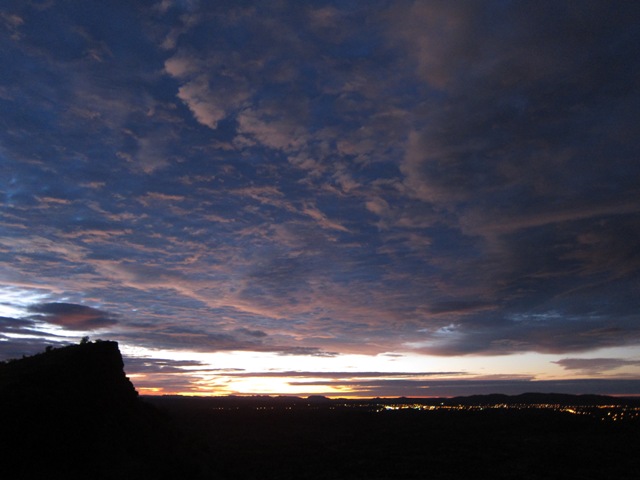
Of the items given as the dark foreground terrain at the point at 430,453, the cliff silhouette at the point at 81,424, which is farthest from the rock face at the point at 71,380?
the dark foreground terrain at the point at 430,453

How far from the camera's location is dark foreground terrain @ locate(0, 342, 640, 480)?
18.8m

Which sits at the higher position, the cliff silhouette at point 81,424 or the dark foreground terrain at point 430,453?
the cliff silhouette at point 81,424

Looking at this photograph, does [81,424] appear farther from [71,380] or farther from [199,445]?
[199,445]

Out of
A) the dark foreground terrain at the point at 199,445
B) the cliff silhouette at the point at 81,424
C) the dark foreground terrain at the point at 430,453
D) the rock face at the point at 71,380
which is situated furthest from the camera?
the dark foreground terrain at the point at 430,453

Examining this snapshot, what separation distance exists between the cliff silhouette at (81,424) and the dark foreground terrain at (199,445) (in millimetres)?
58

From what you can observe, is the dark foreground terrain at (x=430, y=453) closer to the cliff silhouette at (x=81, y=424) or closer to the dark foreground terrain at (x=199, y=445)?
the dark foreground terrain at (x=199, y=445)

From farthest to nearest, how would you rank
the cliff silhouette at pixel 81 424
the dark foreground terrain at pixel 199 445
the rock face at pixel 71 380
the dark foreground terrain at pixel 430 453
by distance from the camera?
the dark foreground terrain at pixel 430 453, the rock face at pixel 71 380, the dark foreground terrain at pixel 199 445, the cliff silhouette at pixel 81 424

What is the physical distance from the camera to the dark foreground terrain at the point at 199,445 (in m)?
18.8

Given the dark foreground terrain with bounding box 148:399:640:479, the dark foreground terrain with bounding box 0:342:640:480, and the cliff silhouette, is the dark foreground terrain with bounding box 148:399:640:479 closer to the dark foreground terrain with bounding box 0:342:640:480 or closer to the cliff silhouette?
the dark foreground terrain with bounding box 0:342:640:480

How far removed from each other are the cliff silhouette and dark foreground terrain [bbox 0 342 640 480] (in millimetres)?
58

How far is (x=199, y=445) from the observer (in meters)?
36.3

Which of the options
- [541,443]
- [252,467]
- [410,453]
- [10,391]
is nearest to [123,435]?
[10,391]

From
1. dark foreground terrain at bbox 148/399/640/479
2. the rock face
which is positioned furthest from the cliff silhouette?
dark foreground terrain at bbox 148/399/640/479

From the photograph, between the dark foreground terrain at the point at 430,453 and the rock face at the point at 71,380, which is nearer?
the rock face at the point at 71,380
